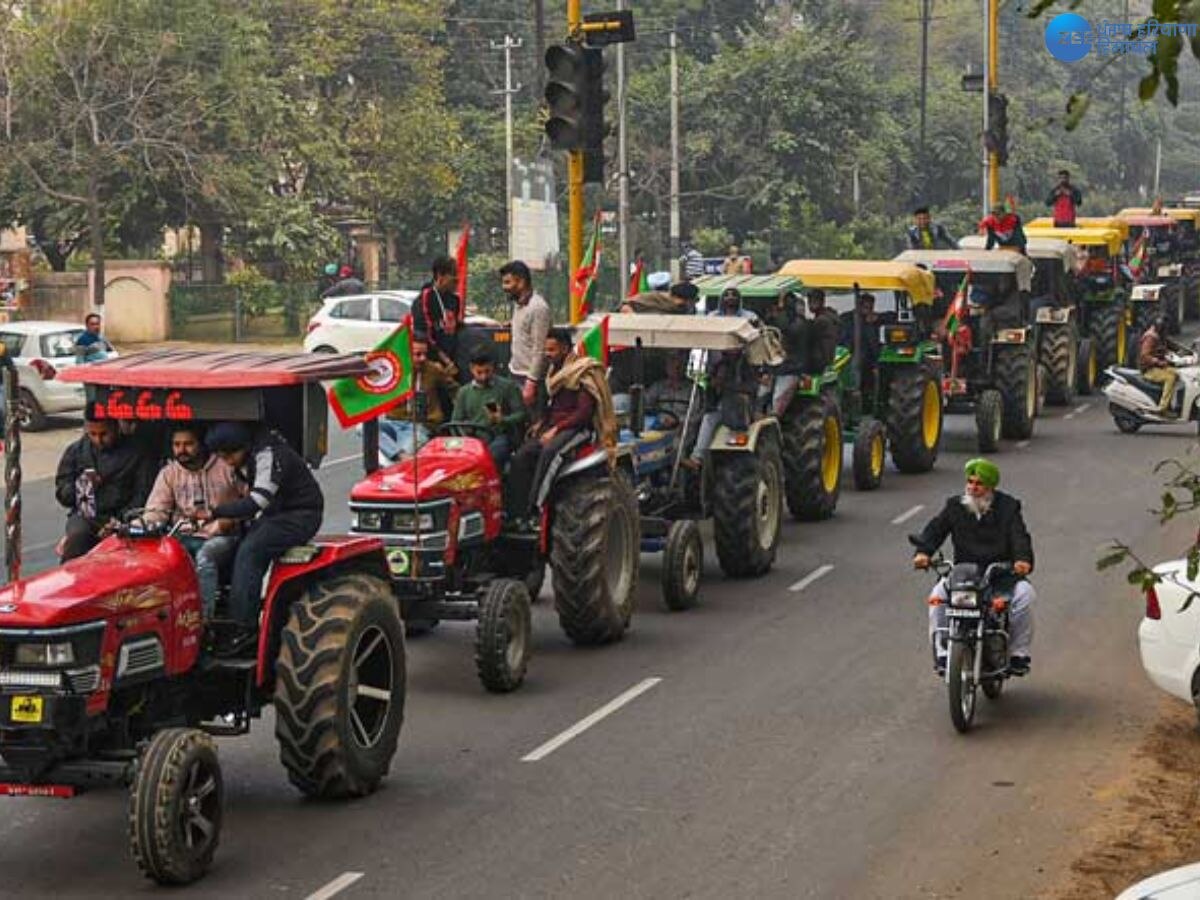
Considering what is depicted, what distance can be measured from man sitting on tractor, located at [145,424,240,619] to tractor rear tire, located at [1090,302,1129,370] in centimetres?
2611

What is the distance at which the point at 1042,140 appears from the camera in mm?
89125

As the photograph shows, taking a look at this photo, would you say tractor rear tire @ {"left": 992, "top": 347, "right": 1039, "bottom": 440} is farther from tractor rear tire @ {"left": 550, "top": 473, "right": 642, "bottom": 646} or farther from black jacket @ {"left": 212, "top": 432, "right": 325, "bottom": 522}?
black jacket @ {"left": 212, "top": 432, "right": 325, "bottom": 522}

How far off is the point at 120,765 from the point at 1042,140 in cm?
8124

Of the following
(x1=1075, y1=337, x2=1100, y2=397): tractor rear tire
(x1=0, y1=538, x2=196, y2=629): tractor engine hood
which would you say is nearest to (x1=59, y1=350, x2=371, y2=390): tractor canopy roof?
(x1=0, y1=538, x2=196, y2=629): tractor engine hood

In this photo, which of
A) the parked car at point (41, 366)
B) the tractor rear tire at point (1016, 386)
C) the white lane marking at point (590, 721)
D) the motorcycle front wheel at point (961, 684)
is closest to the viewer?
the white lane marking at point (590, 721)

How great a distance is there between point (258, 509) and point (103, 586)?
128 centimetres

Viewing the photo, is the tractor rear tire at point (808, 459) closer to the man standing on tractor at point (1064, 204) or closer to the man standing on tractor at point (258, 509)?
the man standing on tractor at point (258, 509)

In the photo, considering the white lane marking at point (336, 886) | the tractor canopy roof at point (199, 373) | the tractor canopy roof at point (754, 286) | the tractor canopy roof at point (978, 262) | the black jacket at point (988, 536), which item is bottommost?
the white lane marking at point (336, 886)

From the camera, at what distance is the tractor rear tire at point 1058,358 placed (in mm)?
33584

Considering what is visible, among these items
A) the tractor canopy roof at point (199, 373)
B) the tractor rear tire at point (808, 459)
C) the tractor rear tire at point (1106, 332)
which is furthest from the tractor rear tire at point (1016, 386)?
the tractor canopy roof at point (199, 373)

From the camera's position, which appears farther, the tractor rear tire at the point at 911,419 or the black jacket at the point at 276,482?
the tractor rear tire at the point at 911,419

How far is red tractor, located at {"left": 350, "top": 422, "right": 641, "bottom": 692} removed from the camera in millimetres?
15609

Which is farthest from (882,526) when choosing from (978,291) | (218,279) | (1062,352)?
(218,279)

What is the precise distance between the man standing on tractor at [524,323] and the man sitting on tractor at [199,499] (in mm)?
5440
